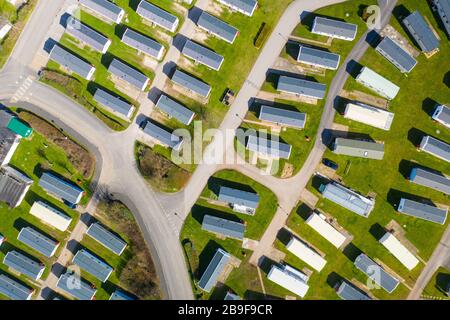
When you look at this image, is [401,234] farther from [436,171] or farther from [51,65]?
[51,65]

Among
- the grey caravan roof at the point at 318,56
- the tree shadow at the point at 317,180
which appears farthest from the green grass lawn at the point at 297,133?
the grey caravan roof at the point at 318,56

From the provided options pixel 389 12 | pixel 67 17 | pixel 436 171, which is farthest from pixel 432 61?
pixel 67 17

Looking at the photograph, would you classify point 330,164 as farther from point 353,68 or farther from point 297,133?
point 353,68

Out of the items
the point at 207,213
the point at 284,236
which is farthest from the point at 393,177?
the point at 207,213

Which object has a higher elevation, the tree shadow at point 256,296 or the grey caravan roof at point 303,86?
the grey caravan roof at point 303,86

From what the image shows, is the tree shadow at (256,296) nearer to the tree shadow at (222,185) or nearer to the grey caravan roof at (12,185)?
the tree shadow at (222,185)

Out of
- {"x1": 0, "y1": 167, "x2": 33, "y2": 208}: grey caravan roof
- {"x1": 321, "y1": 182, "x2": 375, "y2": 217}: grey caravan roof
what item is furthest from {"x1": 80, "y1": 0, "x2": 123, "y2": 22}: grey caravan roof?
{"x1": 321, "y1": 182, "x2": 375, "y2": 217}: grey caravan roof
